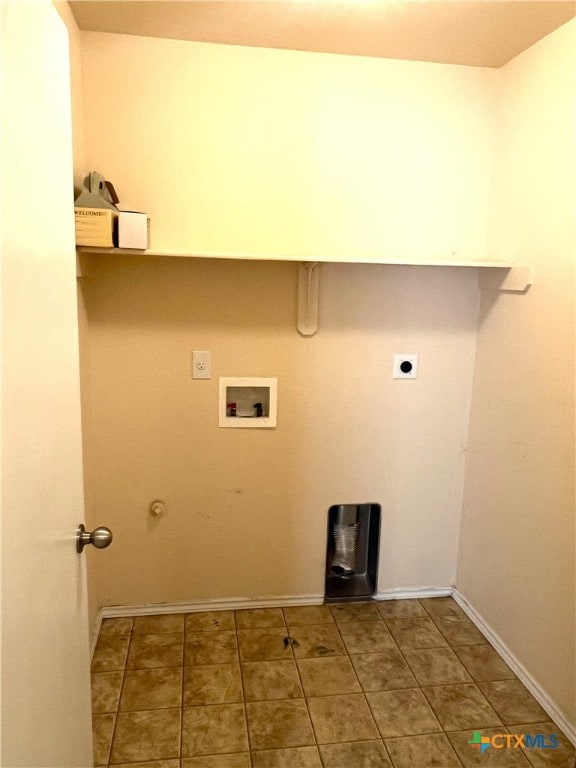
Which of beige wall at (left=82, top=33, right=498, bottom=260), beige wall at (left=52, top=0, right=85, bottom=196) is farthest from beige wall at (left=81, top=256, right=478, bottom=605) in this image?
beige wall at (left=52, top=0, right=85, bottom=196)

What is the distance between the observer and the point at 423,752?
1.75 metres

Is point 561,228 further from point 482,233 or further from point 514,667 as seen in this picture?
point 514,667

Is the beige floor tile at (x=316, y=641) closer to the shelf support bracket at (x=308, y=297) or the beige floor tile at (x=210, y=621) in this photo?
the beige floor tile at (x=210, y=621)

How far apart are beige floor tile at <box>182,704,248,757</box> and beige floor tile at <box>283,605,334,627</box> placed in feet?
1.76

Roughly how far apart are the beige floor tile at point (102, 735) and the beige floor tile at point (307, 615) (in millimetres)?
815

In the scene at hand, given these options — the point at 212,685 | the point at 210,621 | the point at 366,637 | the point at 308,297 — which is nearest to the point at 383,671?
the point at 366,637

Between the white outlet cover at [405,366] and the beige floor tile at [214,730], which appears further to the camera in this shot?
the white outlet cover at [405,366]

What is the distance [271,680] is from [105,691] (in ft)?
1.94

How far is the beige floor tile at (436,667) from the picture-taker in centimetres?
207

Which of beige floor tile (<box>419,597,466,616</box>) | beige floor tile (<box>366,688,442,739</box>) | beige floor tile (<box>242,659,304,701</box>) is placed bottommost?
beige floor tile (<box>366,688,442,739</box>)

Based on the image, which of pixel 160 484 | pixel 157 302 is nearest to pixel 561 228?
pixel 157 302

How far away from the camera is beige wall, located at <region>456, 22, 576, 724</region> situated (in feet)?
6.00

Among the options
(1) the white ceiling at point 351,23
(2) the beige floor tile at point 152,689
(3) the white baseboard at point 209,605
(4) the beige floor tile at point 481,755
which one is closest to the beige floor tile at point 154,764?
(2) the beige floor tile at point 152,689

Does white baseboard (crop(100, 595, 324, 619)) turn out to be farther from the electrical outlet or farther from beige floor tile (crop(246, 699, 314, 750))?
the electrical outlet
